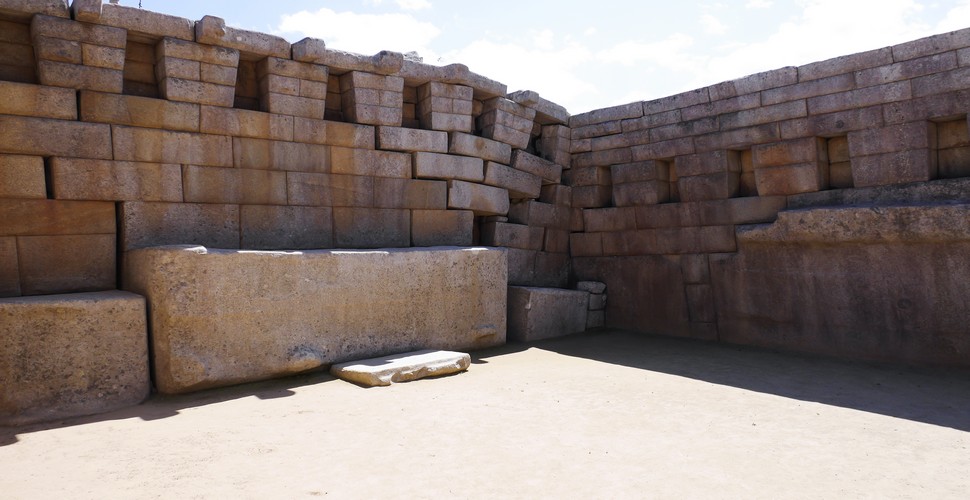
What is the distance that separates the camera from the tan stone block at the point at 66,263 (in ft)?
17.6

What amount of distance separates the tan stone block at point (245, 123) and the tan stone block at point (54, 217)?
1.17 metres

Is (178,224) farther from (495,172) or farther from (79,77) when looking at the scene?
(495,172)

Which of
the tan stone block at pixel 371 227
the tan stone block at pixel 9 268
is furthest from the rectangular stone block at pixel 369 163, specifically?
the tan stone block at pixel 9 268

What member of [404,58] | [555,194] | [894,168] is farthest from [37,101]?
[894,168]

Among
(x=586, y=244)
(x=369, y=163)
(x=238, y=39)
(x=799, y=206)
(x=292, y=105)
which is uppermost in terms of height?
(x=238, y=39)

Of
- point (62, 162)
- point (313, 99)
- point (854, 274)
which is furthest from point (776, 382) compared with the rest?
point (62, 162)

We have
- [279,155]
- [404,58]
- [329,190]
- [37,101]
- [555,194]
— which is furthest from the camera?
[555,194]

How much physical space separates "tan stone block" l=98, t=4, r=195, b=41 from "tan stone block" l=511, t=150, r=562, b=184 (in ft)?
14.0

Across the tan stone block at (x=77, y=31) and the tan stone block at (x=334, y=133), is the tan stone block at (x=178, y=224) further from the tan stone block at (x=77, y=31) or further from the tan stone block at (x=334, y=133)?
the tan stone block at (x=77, y=31)

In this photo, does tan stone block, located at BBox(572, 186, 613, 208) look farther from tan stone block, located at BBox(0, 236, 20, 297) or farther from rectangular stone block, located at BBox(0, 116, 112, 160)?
tan stone block, located at BBox(0, 236, 20, 297)

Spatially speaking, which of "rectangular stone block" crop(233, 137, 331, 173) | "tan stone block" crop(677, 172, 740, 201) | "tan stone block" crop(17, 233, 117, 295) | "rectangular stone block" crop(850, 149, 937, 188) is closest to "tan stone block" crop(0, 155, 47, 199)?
"tan stone block" crop(17, 233, 117, 295)

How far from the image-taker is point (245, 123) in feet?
21.3

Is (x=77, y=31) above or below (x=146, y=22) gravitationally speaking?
below

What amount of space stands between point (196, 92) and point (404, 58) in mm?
2316
